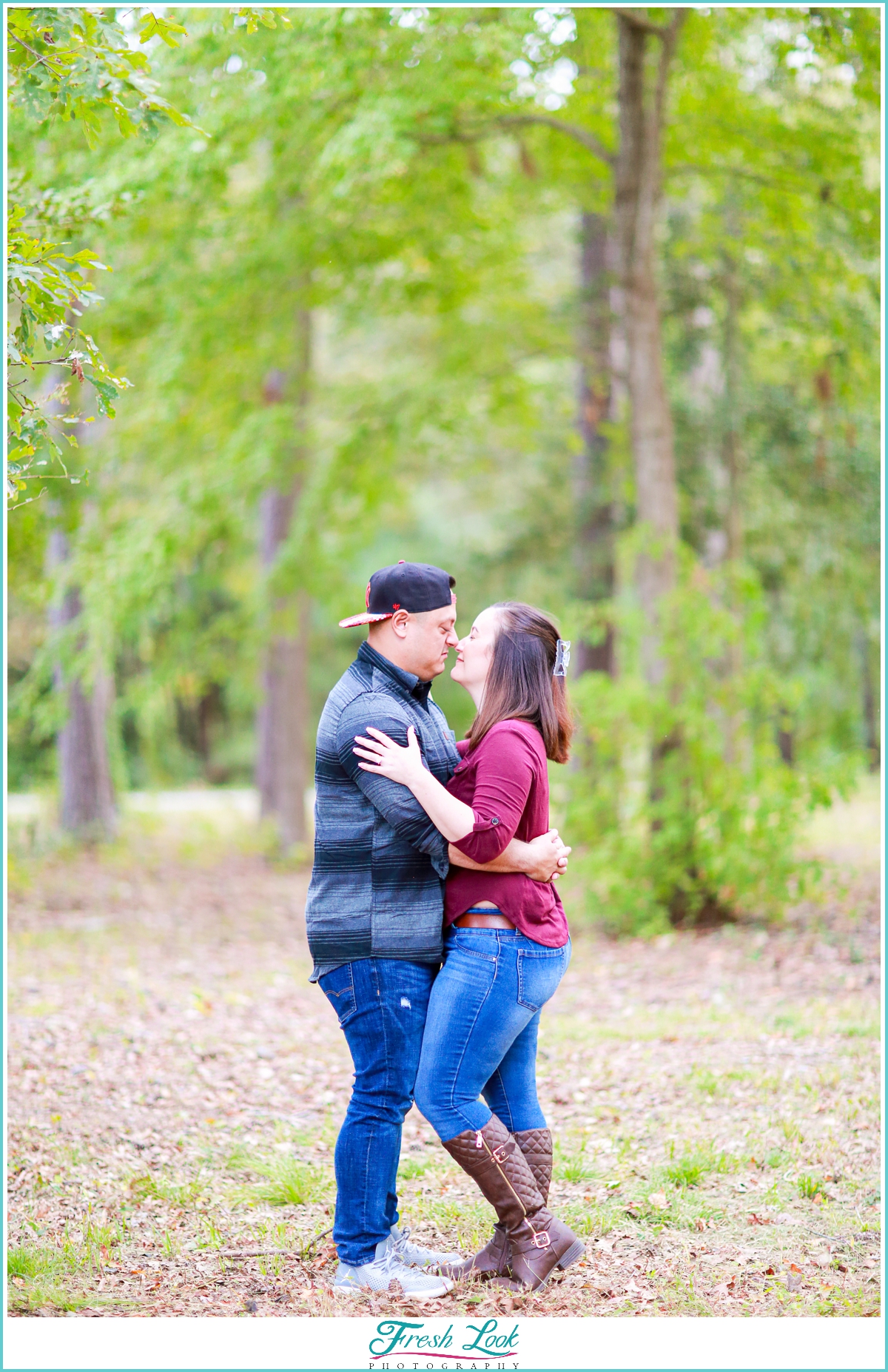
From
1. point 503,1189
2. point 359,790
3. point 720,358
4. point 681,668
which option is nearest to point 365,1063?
point 503,1189

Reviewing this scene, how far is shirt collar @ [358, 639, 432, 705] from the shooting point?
3144 millimetres

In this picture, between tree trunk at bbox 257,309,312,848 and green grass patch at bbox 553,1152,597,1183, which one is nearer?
green grass patch at bbox 553,1152,597,1183

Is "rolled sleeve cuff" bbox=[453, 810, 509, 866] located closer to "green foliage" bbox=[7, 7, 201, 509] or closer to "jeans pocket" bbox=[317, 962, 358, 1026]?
"jeans pocket" bbox=[317, 962, 358, 1026]

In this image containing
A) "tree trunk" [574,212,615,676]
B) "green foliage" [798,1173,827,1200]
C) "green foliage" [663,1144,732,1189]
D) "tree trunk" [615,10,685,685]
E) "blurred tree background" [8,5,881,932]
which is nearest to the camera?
"green foliage" [798,1173,827,1200]

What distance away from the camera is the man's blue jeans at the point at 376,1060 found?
120 inches

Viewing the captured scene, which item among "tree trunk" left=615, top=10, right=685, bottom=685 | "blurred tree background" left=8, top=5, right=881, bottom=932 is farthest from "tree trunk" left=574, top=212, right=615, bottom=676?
"tree trunk" left=615, top=10, right=685, bottom=685

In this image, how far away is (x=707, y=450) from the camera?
11.4 m

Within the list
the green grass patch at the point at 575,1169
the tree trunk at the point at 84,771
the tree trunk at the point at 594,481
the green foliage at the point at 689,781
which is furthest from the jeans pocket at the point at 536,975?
the tree trunk at the point at 84,771

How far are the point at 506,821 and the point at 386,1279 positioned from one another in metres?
1.29

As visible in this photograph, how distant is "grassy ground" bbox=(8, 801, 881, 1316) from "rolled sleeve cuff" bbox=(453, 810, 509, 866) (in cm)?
122

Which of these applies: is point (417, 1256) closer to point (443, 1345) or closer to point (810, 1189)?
point (443, 1345)

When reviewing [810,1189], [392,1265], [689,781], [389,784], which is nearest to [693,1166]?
Result: [810,1189]

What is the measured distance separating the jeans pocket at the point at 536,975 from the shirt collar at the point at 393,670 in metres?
0.74

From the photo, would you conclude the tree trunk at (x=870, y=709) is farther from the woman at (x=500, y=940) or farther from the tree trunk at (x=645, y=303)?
the woman at (x=500, y=940)
